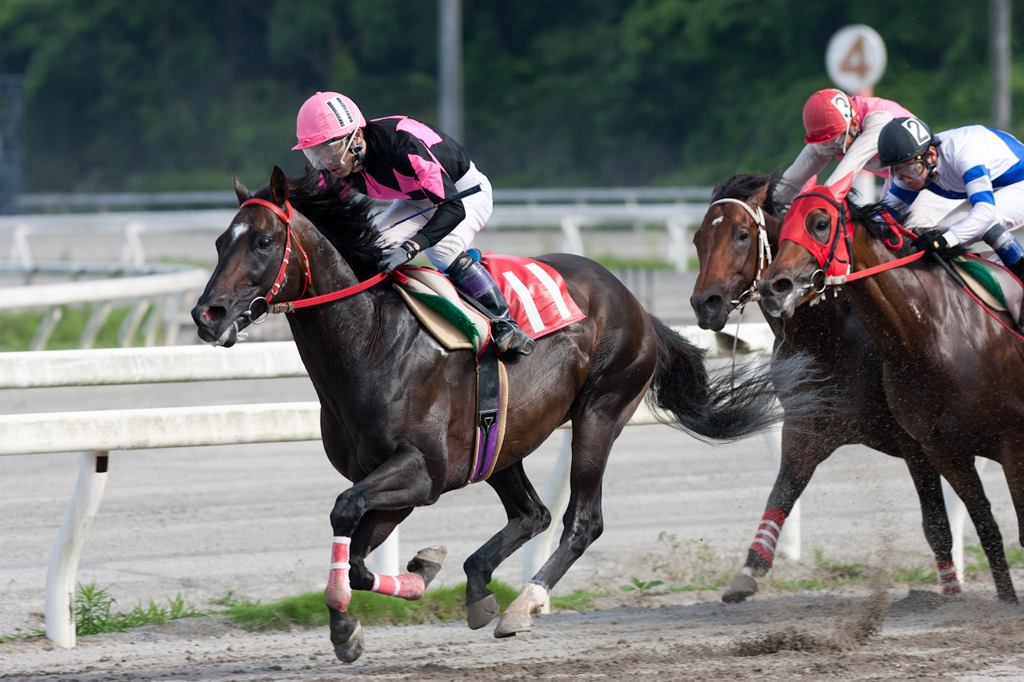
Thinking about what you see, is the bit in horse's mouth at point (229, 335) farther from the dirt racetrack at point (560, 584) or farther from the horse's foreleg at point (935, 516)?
the horse's foreleg at point (935, 516)

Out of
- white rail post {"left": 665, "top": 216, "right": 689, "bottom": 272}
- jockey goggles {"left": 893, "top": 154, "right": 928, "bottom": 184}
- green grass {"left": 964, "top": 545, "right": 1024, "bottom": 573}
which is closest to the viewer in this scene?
jockey goggles {"left": 893, "top": 154, "right": 928, "bottom": 184}

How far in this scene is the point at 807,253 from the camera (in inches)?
178

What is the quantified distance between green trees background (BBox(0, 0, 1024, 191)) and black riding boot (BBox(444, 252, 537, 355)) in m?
21.5

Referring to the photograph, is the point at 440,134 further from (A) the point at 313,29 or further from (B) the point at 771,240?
(A) the point at 313,29

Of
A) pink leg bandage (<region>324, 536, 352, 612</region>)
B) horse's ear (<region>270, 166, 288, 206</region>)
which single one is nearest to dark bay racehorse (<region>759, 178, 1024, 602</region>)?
horse's ear (<region>270, 166, 288, 206</region>)

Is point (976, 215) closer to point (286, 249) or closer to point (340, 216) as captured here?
point (340, 216)

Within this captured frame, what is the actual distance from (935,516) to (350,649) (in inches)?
104

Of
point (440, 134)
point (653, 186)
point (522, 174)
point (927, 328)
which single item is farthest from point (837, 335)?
point (522, 174)

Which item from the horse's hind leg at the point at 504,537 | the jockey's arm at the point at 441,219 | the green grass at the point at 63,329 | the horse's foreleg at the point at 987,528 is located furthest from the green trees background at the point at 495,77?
the jockey's arm at the point at 441,219

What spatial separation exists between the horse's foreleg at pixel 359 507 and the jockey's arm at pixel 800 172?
212 centimetres

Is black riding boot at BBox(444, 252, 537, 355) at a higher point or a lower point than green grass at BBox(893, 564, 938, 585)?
higher

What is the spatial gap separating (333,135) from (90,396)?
5.70 metres

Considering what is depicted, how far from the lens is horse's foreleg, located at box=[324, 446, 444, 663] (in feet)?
12.4

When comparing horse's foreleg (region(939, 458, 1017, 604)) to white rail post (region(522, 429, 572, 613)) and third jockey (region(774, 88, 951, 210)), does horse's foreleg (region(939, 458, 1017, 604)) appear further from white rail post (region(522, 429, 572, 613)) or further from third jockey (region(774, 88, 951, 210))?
white rail post (region(522, 429, 572, 613))
